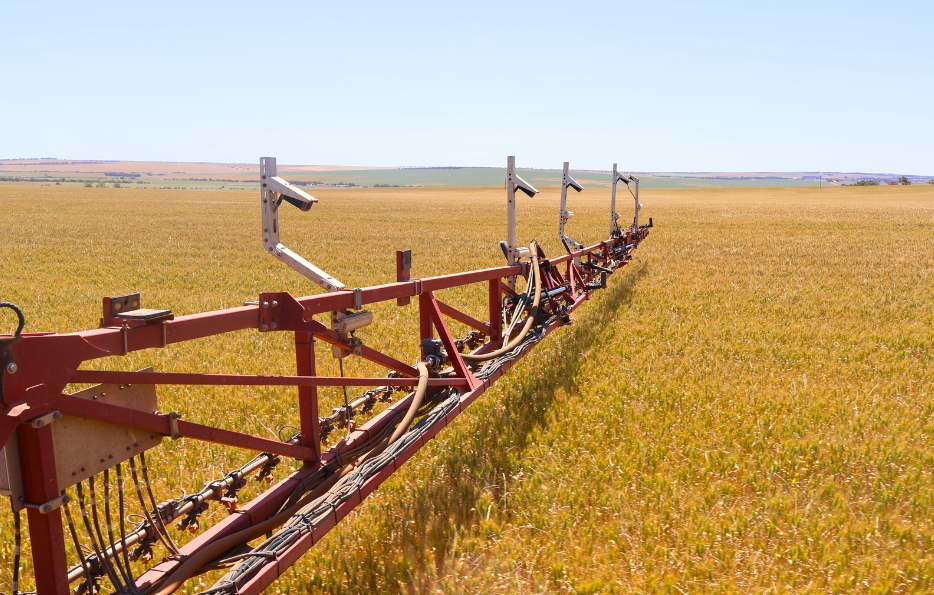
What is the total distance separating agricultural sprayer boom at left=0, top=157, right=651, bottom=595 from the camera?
2172mm

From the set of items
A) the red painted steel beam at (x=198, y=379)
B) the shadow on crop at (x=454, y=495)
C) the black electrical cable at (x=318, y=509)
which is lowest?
the shadow on crop at (x=454, y=495)

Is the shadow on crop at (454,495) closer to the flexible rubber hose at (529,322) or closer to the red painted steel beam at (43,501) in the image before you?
the flexible rubber hose at (529,322)

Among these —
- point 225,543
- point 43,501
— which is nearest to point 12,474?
point 43,501

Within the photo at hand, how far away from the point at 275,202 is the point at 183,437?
54.3 inches

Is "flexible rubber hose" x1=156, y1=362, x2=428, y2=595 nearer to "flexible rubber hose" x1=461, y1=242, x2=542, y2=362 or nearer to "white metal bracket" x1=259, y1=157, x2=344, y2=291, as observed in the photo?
"white metal bracket" x1=259, y1=157, x2=344, y2=291

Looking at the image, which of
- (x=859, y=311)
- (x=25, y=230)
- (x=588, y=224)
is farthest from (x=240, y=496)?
(x=588, y=224)

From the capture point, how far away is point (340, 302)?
368 cm

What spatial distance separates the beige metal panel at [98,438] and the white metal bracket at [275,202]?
106cm

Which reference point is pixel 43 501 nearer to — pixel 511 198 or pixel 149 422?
pixel 149 422

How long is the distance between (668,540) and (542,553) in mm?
721

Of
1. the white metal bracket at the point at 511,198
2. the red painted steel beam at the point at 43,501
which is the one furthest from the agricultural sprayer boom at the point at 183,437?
the white metal bracket at the point at 511,198

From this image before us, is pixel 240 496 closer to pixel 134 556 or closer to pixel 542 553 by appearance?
pixel 134 556

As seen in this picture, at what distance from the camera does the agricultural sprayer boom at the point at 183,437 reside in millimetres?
2172

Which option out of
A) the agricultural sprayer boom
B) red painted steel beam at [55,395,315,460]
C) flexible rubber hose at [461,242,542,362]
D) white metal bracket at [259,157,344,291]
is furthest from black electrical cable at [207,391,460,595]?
flexible rubber hose at [461,242,542,362]
